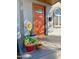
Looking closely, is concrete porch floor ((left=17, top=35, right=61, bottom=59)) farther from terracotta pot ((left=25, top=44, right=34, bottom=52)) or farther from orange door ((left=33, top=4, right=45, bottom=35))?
orange door ((left=33, top=4, right=45, bottom=35))

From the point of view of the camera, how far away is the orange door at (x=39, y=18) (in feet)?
31.6

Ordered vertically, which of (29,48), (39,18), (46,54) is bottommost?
(46,54)

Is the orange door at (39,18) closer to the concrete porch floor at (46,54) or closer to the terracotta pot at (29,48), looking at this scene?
the concrete porch floor at (46,54)

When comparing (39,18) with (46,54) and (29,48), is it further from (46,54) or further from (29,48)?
(46,54)

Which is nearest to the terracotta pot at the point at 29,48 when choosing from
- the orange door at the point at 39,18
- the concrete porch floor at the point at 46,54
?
the concrete porch floor at the point at 46,54

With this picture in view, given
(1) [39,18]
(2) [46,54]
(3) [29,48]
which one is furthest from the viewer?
(1) [39,18]

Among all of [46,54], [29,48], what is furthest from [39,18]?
[46,54]

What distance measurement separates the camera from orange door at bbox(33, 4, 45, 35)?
31.6 feet

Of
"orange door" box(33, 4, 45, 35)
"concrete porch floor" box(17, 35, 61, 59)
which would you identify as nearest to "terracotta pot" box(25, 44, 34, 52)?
"concrete porch floor" box(17, 35, 61, 59)

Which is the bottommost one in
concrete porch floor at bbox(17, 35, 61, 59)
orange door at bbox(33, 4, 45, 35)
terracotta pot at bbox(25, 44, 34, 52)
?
concrete porch floor at bbox(17, 35, 61, 59)

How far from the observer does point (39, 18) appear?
1042cm

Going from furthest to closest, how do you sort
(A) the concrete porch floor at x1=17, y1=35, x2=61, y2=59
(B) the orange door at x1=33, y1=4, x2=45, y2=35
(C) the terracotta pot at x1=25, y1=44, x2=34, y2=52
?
(B) the orange door at x1=33, y1=4, x2=45, y2=35
(C) the terracotta pot at x1=25, y1=44, x2=34, y2=52
(A) the concrete porch floor at x1=17, y1=35, x2=61, y2=59

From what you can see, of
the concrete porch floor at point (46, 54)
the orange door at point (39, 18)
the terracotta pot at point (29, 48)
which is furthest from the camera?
the orange door at point (39, 18)
